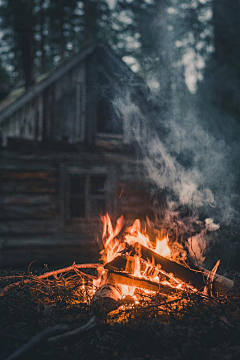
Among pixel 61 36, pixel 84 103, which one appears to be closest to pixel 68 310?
pixel 84 103

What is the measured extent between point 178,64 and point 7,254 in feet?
A: 53.0

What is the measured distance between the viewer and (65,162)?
9.22 meters

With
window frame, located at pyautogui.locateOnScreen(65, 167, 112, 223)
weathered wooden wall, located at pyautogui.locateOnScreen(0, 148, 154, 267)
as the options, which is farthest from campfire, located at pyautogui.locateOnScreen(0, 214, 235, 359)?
window frame, located at pyautogui.locateOnScreen(65, 167, 112, 223)

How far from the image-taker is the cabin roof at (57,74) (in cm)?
825

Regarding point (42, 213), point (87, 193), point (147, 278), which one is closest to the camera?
point (147, 278)

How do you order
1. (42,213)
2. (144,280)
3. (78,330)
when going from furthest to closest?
(42,213) → (144,280) → (78,330)

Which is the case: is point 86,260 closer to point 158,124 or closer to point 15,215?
point 15,215

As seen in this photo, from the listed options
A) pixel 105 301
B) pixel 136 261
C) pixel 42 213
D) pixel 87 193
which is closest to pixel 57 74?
pixel 87 193

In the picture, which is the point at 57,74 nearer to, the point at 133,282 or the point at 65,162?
the point at 65,162

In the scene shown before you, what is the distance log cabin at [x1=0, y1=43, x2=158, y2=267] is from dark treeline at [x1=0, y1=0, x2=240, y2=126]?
234 centimetres

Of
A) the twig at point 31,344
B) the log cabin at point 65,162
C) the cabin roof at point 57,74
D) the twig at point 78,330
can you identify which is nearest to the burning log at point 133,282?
the twig at point 78,330

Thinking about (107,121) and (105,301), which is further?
(107,121)

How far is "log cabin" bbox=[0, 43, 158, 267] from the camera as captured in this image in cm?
878

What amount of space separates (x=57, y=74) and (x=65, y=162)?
256 cm
